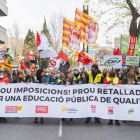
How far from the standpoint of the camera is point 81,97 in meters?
9.29

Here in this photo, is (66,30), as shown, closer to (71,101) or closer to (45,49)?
(45,49)

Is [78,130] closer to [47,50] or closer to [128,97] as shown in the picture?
[128,97]

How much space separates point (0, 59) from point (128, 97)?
9633 millimetres

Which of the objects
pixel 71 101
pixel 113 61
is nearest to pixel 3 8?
pixel 113 61

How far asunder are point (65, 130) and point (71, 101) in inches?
53.6

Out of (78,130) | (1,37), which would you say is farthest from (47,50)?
(1,37)

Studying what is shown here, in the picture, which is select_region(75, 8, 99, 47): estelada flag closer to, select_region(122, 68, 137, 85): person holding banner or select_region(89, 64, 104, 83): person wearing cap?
select_region(122, 68, 137, 85): person holding banner

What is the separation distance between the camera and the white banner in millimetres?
9109

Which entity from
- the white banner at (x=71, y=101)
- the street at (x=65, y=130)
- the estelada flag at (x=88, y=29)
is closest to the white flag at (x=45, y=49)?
the estelada flag at (x=88, y=29)

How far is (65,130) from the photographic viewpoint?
814cm

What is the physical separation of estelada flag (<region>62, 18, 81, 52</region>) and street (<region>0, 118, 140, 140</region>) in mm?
4098

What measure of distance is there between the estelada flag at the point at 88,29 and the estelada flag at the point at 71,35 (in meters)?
0.45

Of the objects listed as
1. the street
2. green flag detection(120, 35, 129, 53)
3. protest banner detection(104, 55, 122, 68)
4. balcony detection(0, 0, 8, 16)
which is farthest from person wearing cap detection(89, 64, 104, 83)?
balcony detection(0, 0, 8, 16)

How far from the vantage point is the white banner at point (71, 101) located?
9109 mm
